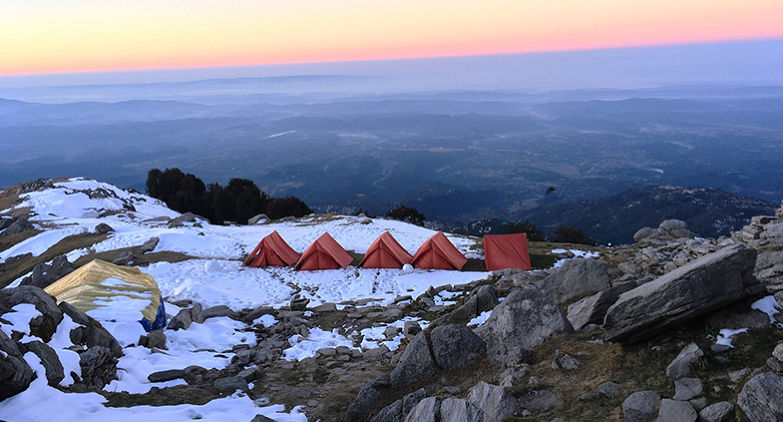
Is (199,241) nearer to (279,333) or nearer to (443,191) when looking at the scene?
(279,333)

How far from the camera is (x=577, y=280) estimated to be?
1327cm

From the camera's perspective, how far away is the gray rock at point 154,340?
13203mm

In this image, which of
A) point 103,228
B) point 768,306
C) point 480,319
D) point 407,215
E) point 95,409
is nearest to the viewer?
point 768,306

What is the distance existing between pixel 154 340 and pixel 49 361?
12.3 feet

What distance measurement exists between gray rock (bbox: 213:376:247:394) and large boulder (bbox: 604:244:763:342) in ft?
27.9

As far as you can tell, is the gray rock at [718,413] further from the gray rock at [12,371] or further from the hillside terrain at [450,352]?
the gray rock at [12,371]

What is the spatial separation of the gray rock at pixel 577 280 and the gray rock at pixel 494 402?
6.39m

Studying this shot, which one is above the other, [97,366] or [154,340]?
[97,366]

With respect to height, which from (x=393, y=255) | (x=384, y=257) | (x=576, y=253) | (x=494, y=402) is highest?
(x=494, y=402)

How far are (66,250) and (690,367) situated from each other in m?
36.3

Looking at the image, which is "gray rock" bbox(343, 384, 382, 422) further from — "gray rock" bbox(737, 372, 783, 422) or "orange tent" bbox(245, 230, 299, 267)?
"orange tent" bbox(245, 230, 299, 267)

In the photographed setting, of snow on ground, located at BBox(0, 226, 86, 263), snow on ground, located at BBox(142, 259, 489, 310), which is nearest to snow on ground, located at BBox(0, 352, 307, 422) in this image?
snow on ground, located at BBox(142, 259, 489, 310)

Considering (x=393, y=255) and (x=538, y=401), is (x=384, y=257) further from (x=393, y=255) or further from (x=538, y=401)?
(x=538, y=401)

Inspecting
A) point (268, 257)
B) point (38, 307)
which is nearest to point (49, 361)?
point (38, 307)
